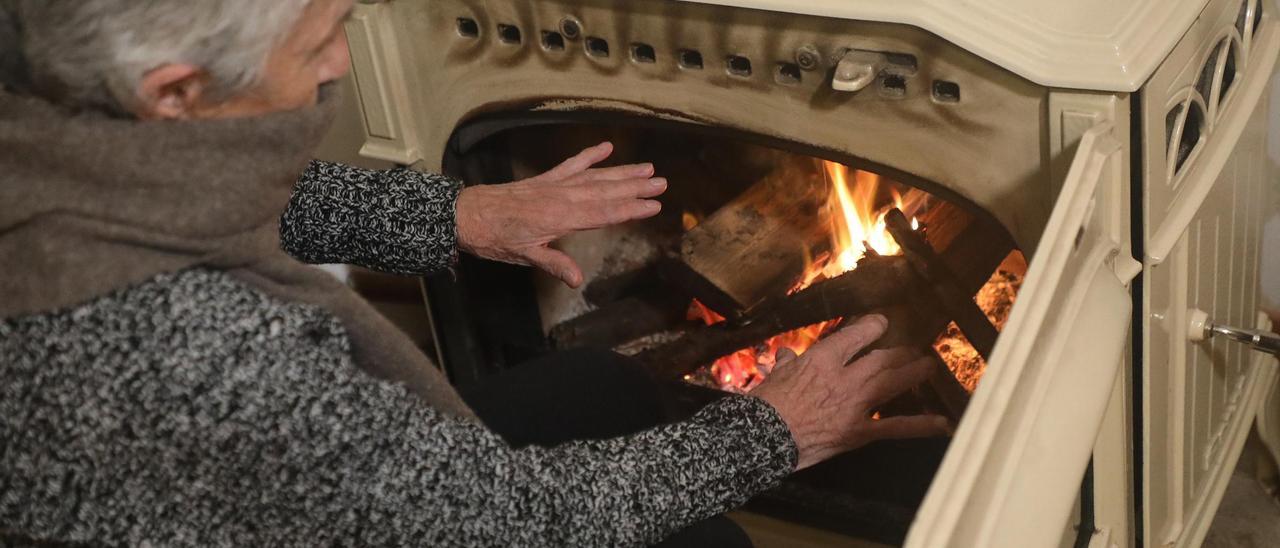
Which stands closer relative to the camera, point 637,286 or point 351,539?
point 351,539

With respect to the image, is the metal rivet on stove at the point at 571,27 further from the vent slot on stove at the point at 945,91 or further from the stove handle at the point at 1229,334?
the stove handle at the point at 1229,334

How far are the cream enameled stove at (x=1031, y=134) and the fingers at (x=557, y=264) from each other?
0.17 meters

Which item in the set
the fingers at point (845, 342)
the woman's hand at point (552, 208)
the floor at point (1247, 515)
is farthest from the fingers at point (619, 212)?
the floor at point (1247, 515)

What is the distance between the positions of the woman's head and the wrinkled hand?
492 mm

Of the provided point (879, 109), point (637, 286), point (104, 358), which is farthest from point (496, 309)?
point (104, 358)

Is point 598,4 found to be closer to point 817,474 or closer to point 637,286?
point 637,286

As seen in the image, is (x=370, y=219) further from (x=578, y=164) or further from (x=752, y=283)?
(x=752, y=283)

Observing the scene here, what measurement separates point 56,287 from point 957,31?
0.68 meters

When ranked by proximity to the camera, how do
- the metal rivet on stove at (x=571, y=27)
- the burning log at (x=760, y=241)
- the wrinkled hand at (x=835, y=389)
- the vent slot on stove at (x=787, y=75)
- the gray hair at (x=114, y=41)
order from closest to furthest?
the gray hair at (x=114, y=41) → the wrinkled hand at (x=835, y=389) → the vent slot on stove at (x=787, y=75) → the metal rivet on stove at (x=571, y=27) → the burning log at (x=760, y=241)

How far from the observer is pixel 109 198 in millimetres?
733

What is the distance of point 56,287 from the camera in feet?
2.40

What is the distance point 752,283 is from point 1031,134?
51 centimetres

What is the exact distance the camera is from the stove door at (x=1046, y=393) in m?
0.75

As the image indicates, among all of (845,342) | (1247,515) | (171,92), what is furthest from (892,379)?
(1247,515)
